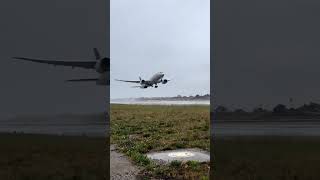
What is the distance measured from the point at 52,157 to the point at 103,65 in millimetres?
2949

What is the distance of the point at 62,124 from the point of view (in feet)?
35.9

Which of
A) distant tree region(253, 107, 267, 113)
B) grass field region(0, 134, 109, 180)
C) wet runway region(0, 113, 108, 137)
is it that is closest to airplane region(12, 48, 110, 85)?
wet runway region(0, 113, 108, 137)

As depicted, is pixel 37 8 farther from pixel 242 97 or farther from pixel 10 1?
pixel 242 97

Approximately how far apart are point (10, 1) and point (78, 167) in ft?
14.5

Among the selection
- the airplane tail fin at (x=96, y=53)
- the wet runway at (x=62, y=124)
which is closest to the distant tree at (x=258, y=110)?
the wet runway at (x=62, y=124)

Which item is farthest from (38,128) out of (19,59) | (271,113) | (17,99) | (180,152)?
(271,113)

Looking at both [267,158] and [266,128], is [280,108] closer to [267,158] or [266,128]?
[266,128]

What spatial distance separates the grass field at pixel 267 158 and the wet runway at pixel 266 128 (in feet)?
1.16

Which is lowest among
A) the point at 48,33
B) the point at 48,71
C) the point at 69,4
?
the point at 48,71

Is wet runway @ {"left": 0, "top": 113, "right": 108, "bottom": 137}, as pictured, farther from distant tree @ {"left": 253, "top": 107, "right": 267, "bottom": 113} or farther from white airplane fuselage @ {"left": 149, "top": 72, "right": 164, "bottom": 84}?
white airplane fuselage @ {"left": 149, "top": 72, "right": 164, "bottom": 84}

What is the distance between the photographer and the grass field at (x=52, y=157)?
9.59m

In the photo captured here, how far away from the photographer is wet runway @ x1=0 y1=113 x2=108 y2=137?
33.4ft

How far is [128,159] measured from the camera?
11617 mm

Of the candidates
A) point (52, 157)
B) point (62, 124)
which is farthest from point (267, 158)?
point (52, 157)
